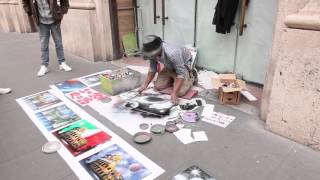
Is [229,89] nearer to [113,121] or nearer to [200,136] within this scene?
[200,136]

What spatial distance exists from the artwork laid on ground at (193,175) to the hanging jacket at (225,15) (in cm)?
213

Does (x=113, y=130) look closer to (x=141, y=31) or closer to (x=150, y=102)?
(x=150, y=102)

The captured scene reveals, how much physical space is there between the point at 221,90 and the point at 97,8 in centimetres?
271

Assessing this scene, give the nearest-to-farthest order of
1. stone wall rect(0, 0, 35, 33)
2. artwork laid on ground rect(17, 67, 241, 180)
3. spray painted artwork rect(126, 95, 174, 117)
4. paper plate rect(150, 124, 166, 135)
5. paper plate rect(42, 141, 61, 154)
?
1. artwork laid on ground rect(17, 67, 241, 180)
2. paper plate rect(42, 141, 61, 154)
3. paper plate rect(150, 124, 166, 135)
4. spray painted artwork rect(126, 95, 174, 117)
5. stone wall rect(0, 0, 35, 33)

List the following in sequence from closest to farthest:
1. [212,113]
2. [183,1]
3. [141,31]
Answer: [212,113] → [183,1] → [141,31]

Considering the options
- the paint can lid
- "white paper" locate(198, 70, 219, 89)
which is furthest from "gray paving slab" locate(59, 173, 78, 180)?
"white paper" locate(198, 70, 219, 89)

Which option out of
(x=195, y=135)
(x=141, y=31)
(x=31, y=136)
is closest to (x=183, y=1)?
(x=141, y=31)

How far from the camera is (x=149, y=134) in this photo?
233 cm

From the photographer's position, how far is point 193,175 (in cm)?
182

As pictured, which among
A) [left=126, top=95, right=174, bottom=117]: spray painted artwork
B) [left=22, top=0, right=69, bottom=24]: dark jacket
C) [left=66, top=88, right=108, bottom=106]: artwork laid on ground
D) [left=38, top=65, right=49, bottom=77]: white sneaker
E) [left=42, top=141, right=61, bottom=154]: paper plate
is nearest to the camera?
[left=42, top=141, right=61, bottom=154]: paper plate

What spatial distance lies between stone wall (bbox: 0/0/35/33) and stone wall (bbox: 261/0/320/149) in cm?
834

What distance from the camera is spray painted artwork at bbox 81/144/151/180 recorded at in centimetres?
183

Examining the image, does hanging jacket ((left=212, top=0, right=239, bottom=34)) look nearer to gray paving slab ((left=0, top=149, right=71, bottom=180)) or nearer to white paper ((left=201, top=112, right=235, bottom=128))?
white paper ((left=201, top=112, right=235, bottom=128))

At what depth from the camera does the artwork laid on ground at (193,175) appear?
180 centimetres
